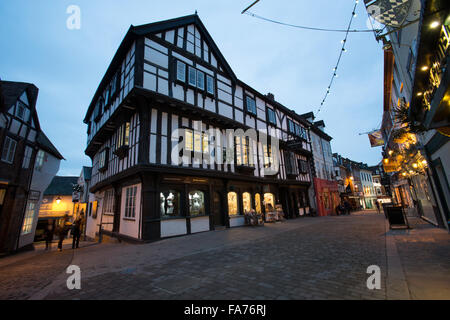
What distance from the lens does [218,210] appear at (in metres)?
12.8

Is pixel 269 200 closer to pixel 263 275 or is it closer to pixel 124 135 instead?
pixel 124 135

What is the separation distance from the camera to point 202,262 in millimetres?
5324

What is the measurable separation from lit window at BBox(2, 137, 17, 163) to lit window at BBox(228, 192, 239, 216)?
13.1 m

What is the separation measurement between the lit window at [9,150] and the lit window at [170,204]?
359 inches

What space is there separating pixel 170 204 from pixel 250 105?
10.3m

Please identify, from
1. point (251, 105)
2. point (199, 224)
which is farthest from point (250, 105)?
point (199, 224)

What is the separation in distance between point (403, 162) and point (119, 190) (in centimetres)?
1707

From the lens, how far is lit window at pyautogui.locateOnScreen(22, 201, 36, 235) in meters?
12.4

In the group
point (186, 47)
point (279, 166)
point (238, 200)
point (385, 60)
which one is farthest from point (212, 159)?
point (385, 60)

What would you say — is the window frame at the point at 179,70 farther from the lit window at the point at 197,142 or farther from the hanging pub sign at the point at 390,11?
the hanging pub sign at the point at 390,11

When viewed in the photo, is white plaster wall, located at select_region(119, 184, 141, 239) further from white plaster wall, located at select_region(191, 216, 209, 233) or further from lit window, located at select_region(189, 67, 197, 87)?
lit window, located at select_region(189, 67, 197, 87)

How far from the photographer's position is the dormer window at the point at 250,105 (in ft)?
51.4

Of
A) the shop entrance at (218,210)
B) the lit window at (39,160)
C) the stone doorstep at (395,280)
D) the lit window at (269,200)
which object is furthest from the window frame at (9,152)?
the lit window at (269,200)
